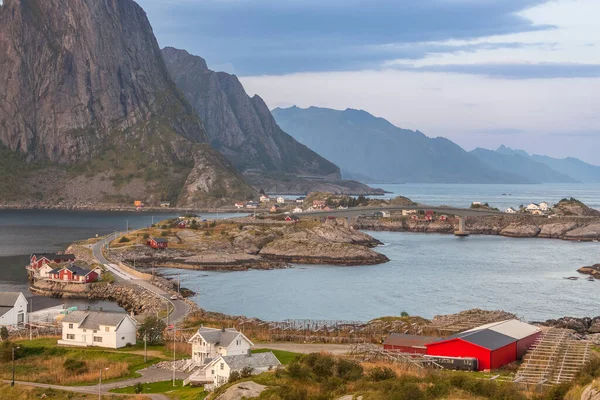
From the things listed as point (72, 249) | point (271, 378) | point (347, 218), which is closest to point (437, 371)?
point (271, 378)

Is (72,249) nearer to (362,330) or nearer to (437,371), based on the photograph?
(362,330)

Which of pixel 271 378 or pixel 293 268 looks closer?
pixel 271 378

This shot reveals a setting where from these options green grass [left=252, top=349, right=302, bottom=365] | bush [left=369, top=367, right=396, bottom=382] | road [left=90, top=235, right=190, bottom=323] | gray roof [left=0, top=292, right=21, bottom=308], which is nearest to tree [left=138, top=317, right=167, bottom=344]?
green grass [left=252, top=349, right=302, bottom=365]

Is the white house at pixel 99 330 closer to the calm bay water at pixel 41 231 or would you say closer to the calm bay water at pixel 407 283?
the calm bay water at pixel 407 283

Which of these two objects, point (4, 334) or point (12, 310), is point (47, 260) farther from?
point (4, 334)

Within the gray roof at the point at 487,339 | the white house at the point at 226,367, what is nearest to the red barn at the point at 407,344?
the gray roof at the point at 487,339

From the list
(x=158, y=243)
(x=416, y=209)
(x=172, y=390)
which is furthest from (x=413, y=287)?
(x=416, y=209)
